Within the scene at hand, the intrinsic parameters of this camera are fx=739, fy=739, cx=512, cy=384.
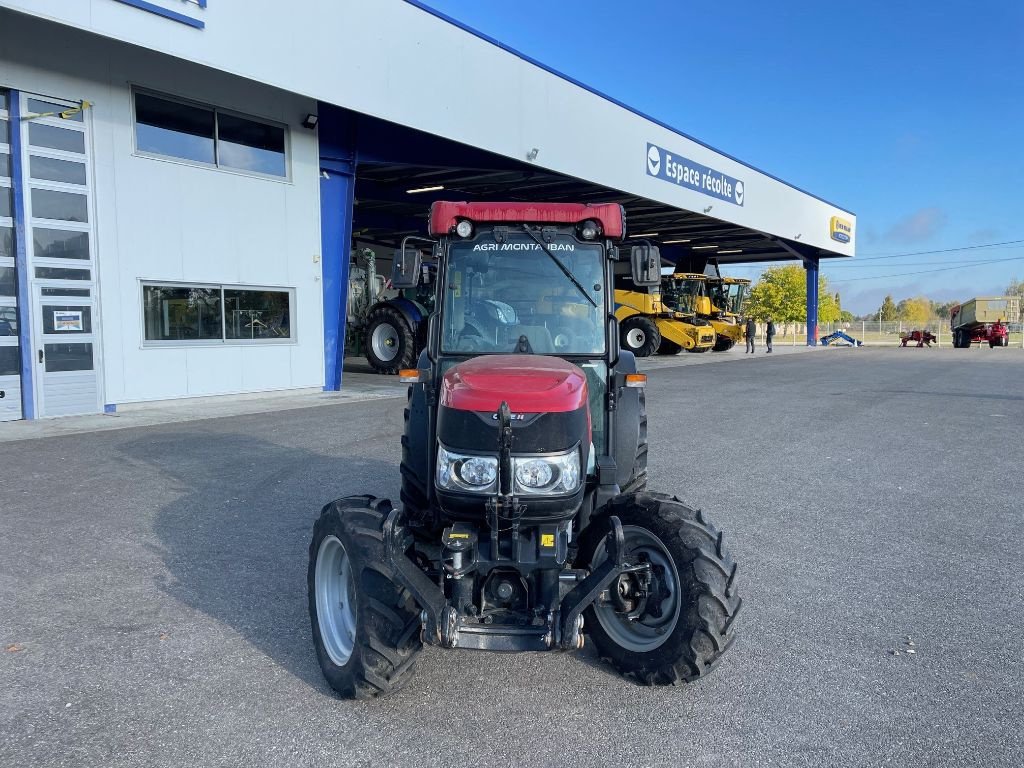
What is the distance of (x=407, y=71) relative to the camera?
14336mm

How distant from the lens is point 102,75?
11648 millimetres

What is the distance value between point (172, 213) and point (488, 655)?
11365 mm

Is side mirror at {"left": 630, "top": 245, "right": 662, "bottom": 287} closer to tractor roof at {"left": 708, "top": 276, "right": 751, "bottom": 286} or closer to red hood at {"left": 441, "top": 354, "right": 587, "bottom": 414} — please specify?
red hood at {"left": 441, "top": 354, "right": 587, "bottom": 414}

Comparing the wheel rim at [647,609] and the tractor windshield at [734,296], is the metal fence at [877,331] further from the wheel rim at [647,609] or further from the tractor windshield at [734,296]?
the wheel rim at [647,609]

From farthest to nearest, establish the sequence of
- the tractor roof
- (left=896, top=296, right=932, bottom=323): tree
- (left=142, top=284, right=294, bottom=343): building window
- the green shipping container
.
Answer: (left=896, top=296, right=932, bottom=323): tree, the green shipping container, the tractor roof, (left=142, top=284, right=294, bottom=343): building window

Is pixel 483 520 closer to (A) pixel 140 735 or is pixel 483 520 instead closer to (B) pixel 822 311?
(A) pixel 140 735

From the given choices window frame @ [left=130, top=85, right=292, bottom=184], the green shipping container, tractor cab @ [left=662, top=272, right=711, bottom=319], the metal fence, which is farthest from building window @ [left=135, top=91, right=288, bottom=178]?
the metal fence

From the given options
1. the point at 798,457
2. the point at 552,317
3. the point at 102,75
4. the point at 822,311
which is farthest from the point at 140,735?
the point at 822,311

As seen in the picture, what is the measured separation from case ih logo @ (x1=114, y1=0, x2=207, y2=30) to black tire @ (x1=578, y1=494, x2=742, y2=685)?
10.8 meters

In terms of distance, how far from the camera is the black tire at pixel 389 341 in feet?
62.5

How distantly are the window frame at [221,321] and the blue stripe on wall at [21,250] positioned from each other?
1.62 m

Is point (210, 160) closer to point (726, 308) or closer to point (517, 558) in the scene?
point (517, 558)

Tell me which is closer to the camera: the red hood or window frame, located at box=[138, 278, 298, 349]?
the red hood

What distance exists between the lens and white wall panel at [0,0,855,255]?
11.2 meters
